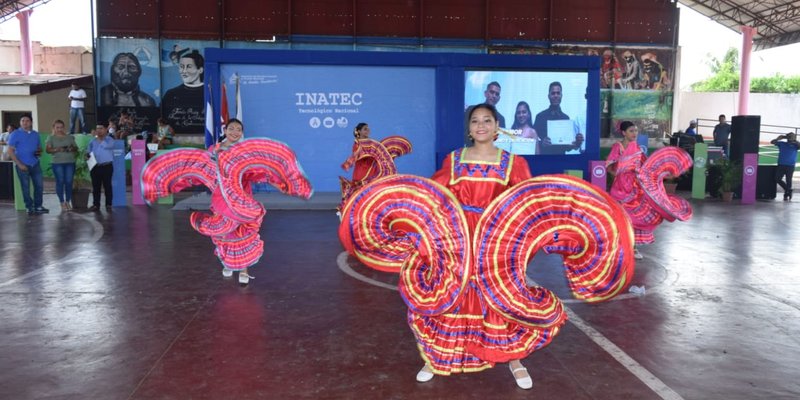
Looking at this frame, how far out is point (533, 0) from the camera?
79.6 ft

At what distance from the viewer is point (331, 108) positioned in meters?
13.5

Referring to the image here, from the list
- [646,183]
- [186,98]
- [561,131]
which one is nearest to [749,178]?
[561,131]

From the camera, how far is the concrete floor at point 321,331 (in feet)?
12.2

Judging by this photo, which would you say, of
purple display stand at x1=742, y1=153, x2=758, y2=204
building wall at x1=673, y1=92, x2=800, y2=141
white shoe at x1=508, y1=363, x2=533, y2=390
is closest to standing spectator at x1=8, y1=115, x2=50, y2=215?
white shoe at x1=508, y1=363, x2=533, y2=390

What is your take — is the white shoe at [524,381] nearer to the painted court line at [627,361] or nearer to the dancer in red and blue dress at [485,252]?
the dancer in red and blue dress at [485,252]

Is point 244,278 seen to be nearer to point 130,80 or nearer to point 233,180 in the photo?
point 233,180

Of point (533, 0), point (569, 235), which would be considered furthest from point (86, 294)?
point (533, 0)

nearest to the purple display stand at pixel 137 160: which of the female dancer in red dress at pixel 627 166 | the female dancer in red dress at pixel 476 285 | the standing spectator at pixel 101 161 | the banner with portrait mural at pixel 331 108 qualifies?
the standing spectator at pixel 101 161

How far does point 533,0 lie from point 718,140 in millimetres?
9281

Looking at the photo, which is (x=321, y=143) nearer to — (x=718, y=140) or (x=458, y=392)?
(x=458, y=392)

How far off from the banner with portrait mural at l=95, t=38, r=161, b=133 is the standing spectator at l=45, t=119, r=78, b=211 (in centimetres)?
1079

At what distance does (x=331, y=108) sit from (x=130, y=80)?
12133 mm

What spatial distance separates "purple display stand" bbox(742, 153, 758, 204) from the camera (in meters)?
13.7

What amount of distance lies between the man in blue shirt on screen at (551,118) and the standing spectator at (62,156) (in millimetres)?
9446
